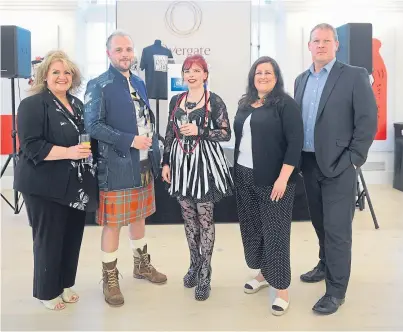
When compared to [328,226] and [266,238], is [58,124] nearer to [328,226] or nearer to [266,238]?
[266,238]

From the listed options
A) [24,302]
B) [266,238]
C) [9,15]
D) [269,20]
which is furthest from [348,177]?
[9,15]

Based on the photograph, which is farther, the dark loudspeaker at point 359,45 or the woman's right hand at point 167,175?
the dark loudspeaker at point 359,45

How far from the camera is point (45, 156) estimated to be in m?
2.23

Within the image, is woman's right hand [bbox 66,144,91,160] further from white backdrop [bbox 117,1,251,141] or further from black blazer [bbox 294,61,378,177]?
white backdrop [bbox 117,1,251,141]

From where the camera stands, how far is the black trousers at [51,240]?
2.32 m

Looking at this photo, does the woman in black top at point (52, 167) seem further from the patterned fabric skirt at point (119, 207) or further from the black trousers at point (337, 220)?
the black trousers at point (337, 220)

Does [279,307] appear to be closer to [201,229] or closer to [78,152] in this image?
[201,229]

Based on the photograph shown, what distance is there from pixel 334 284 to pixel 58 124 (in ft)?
5.72

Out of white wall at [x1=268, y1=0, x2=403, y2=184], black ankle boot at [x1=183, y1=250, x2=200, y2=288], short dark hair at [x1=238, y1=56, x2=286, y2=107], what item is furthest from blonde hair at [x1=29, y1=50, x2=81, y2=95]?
white wall at [x1=268, y1=0, x2=403, y2=184]

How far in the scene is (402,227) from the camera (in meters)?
Answer: 4.28

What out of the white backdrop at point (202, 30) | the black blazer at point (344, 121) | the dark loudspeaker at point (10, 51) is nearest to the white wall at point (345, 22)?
the white backdrop at point (202, 30)

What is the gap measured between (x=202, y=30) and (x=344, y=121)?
15.3 ft

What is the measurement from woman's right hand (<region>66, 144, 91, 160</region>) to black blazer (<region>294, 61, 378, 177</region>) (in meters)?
1.23

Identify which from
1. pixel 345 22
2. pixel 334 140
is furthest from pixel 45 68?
pixel 345 22
